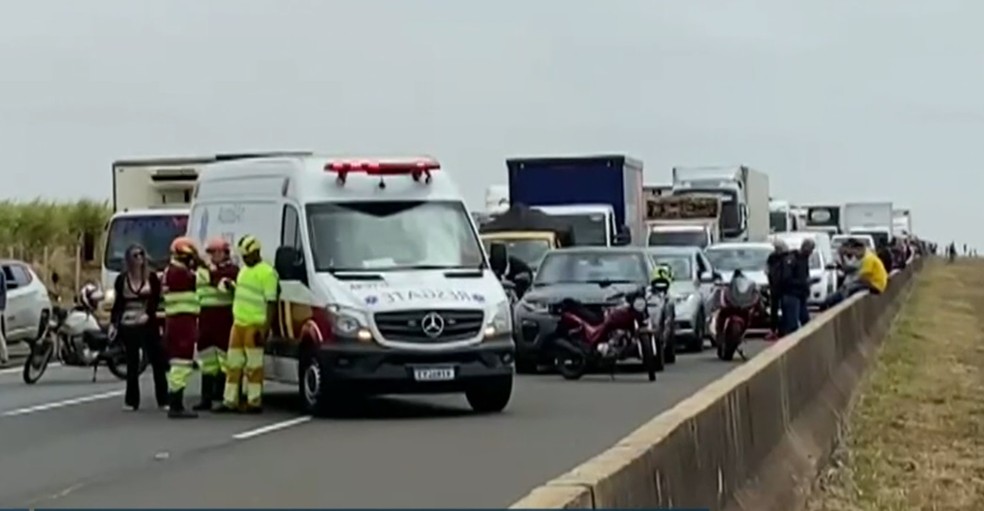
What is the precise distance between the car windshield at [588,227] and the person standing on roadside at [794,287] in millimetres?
9708

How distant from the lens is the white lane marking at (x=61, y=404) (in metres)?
21.4

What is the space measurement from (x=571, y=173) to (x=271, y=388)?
70.5ft

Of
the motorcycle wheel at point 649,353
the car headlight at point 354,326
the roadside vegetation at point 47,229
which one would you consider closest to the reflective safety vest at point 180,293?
the car headlight at point 354,326

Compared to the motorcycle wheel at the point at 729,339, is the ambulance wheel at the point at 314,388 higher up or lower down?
higher up

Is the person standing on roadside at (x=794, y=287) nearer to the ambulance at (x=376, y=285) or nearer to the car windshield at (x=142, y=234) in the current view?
the car windshield at (x=142, y=234)

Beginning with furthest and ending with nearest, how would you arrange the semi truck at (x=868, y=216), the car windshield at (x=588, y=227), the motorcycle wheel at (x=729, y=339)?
1. the semi truck at (x=868, y=216)
2. the car windshield at (x=588, y=227)
3. the motorcycle wheel at (x=729, y=339)

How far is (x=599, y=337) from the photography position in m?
25.4

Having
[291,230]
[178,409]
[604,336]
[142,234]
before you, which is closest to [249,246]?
[291,230]

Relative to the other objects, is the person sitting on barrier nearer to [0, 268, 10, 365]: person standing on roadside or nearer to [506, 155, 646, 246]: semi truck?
[506, 155, 646, 246]: semi truck

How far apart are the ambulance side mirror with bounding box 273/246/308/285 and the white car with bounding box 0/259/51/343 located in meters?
14.0

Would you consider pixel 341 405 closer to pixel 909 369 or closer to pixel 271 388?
pixel 271 388

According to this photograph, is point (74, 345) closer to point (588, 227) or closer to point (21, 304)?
point (21, 304)

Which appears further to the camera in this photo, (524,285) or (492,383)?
(524,285)

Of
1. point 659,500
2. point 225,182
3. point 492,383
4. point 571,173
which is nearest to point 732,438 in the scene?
point 659,500
